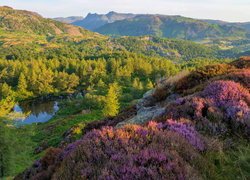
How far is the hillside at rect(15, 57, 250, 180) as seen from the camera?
5.39 meters

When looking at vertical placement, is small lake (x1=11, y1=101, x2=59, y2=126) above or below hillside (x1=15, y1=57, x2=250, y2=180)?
below

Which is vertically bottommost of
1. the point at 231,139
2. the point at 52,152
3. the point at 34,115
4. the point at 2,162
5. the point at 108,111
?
the point at 34,115

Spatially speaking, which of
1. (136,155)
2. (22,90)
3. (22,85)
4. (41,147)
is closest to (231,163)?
(136,155)

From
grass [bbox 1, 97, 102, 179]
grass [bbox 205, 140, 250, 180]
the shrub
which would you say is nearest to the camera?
grass [bbox 205, 140, 250, 180]

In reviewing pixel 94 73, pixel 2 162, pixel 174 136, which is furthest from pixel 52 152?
pixel 94 73

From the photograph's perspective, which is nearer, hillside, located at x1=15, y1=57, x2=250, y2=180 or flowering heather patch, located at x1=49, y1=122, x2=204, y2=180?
flowering heather patch, located at x1=49, y1=122, x2=204, y2=180

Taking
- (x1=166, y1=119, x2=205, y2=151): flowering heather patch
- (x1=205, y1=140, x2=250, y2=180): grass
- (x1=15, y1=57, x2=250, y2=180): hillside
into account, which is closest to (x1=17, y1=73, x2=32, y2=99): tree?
(x1=15, y1=57, x2=250, y2=180): hillside

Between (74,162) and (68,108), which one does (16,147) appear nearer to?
(74,162)

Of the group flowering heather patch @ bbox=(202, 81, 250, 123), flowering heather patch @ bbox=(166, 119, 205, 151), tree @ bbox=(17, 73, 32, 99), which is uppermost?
Result: flowering heather patch @ bbox=(202, 81, 250, 123)

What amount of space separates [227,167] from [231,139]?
1.44m

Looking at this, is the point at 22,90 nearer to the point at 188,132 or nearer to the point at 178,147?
the point at 188,132

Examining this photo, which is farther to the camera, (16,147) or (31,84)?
(31,84)

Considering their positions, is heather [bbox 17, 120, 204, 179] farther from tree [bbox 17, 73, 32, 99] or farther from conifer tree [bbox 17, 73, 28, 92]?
conifer tree [bbox 17, 73, 28, 92]

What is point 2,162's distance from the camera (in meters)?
30.4
